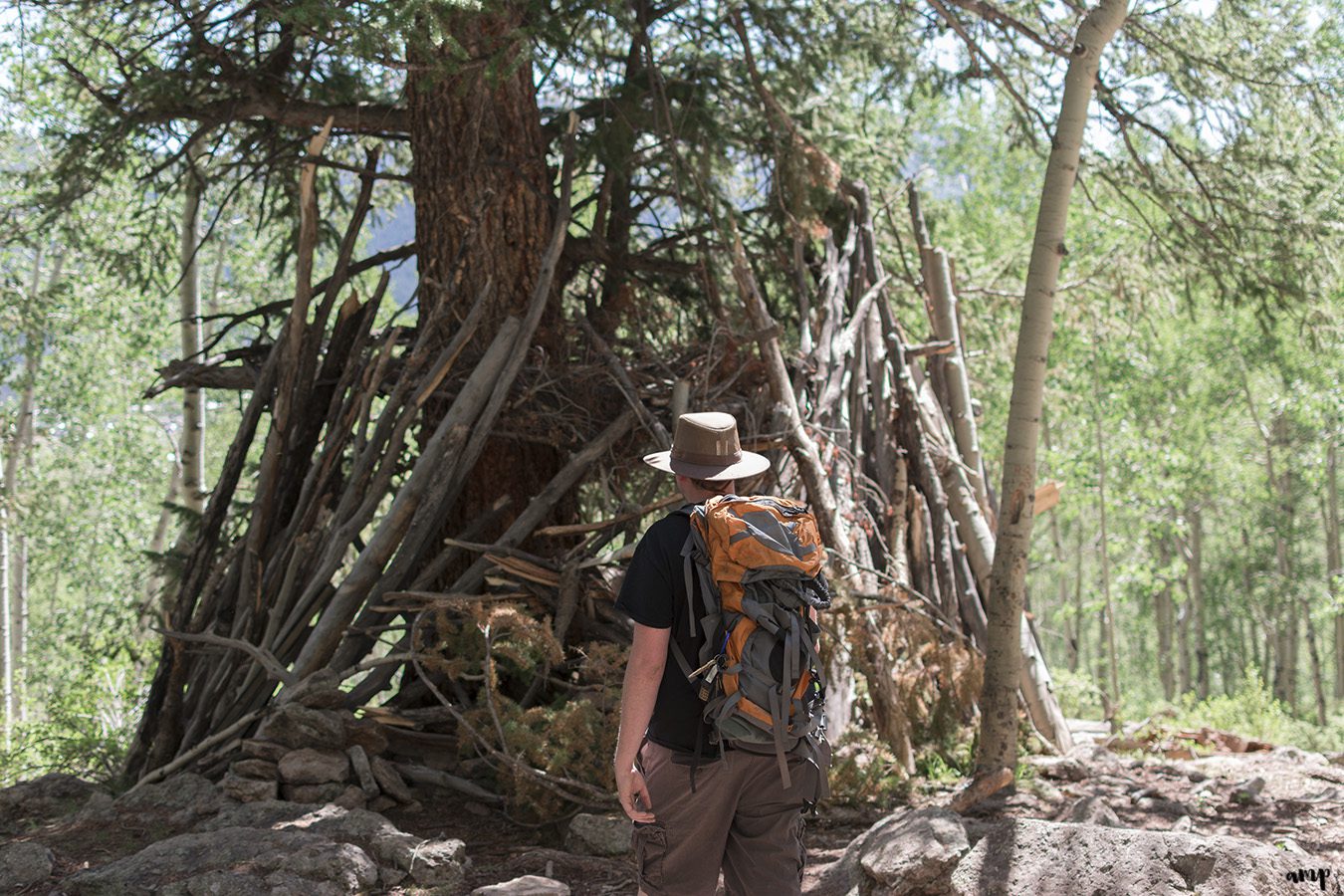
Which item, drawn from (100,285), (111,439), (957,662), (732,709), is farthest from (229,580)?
(111,439)

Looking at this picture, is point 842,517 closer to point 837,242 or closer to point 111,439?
point 837,242

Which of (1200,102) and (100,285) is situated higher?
(100,285)

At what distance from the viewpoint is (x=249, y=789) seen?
559 centimetres

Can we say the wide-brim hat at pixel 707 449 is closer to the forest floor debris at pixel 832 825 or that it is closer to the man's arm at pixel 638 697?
the man's arm at pixel 638 697

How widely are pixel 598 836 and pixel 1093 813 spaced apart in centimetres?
220

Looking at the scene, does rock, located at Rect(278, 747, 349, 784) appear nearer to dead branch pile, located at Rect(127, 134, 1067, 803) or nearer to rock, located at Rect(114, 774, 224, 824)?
dead branch pile, located at Rect(127, 134, 1067, 803)

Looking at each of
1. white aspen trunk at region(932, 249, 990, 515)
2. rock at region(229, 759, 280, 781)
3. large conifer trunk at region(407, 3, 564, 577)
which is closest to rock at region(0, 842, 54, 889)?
rock at region(229, 759, 280, 781)

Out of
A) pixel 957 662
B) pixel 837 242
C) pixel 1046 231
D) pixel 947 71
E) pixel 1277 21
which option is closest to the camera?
pixel 1046 231

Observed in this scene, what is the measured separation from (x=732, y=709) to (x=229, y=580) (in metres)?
5.29

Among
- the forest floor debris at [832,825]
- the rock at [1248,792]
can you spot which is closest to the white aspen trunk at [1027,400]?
the forest floor debris at [832,825]

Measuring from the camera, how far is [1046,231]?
17.9 feet

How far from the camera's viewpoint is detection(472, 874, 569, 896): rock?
442 cm

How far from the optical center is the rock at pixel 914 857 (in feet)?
13.0

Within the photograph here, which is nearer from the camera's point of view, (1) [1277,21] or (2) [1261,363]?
(1) [1277,21]
